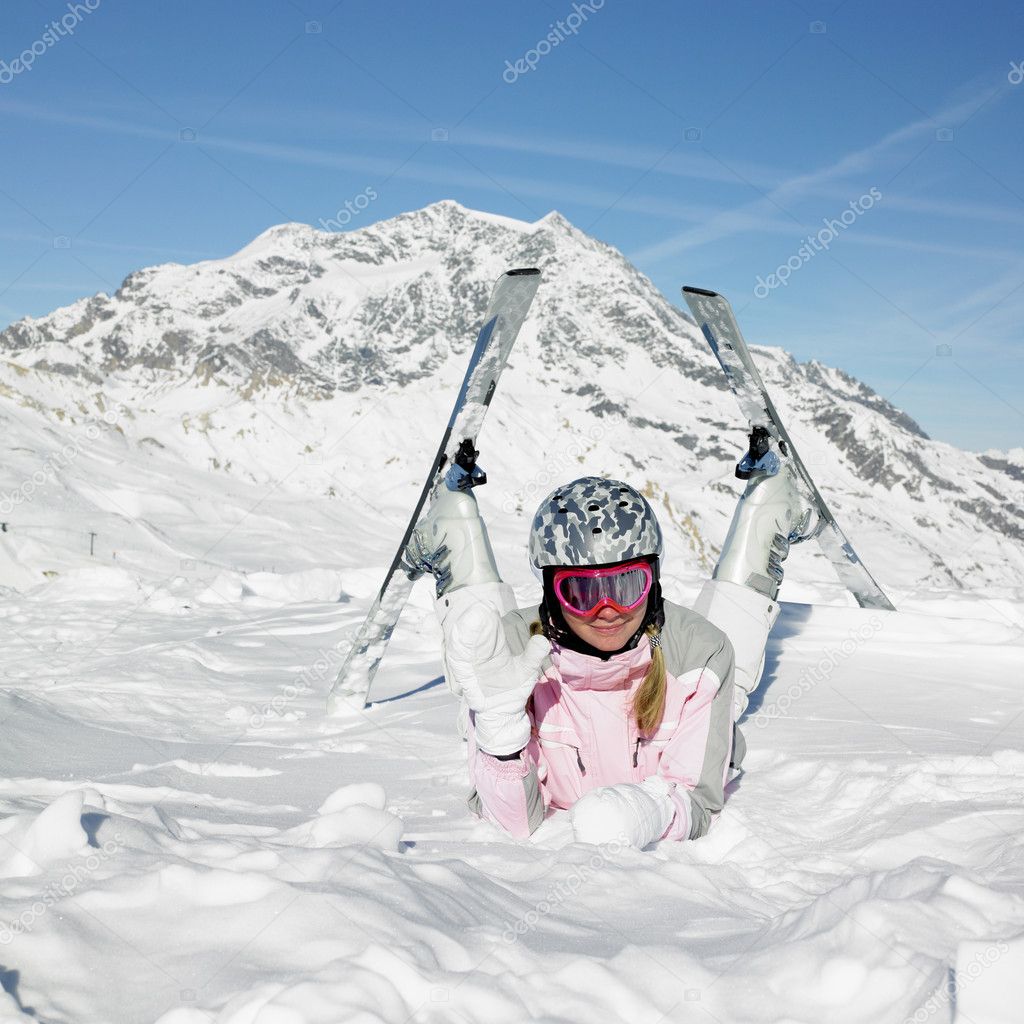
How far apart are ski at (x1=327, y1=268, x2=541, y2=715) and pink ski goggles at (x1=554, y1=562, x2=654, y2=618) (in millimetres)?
2716

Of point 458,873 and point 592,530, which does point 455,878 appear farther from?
point 592,530

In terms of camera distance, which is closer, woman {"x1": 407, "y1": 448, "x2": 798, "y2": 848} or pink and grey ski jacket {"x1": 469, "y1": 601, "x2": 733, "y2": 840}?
woman {"x1": 407, "y1": 448, "x2": 798, "y2": 848}

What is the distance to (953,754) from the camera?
13.6ft

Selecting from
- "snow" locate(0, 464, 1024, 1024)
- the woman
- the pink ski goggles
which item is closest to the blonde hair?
the woman

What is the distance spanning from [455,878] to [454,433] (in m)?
4.08

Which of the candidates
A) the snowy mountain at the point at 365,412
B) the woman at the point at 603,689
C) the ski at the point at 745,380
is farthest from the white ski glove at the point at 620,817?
the snowy mountain at the point at 365,412

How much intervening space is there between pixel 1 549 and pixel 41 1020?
117ft

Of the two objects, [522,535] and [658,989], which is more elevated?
[522,535]

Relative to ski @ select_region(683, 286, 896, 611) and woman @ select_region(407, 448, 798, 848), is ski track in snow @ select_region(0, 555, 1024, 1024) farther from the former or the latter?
ski @ select_region(683, 286, 896, 611)

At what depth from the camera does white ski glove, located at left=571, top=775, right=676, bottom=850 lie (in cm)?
292

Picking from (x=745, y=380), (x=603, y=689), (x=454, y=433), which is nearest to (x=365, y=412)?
(x=745, y=380)

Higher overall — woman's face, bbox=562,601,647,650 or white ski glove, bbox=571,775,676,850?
woman's face, bbox=562,601,647,650

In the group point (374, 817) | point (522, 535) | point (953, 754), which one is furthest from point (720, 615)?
point (522, 535)

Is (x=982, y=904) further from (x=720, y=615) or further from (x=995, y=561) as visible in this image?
(x=995, y=561)
